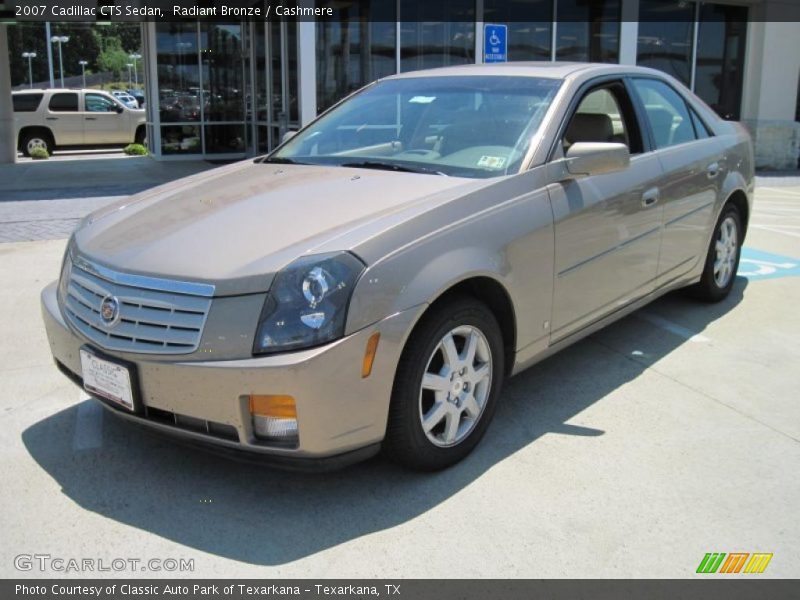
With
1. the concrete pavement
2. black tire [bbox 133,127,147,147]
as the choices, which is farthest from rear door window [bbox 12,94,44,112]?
the concrete pavement

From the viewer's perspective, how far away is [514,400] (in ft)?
13.1

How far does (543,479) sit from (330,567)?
1021mm

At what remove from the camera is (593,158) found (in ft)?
11.9

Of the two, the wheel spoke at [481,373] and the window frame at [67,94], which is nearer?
the wheel spoke at [481,373]

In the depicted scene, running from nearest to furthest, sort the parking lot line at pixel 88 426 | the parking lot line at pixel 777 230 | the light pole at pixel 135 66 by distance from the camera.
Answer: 1. the parking lot line at pixel 88 426
2. the parking lot line at pixel 777 230
3. the light pole at pixel 135 66

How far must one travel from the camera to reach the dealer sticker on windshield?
11.7ft

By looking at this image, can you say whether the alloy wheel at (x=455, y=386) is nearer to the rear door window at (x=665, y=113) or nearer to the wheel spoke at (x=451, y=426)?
the wheel spoke at (x=451, y=426)

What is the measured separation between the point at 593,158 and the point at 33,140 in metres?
20.4

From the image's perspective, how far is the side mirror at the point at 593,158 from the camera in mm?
3623

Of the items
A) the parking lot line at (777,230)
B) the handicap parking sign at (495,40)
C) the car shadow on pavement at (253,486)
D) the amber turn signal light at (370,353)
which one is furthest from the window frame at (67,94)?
the amber turn signal light at (370,353)

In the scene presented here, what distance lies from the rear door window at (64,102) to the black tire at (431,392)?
817 inches

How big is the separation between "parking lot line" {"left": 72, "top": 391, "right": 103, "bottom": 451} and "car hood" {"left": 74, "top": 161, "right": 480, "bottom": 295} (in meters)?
0.87
